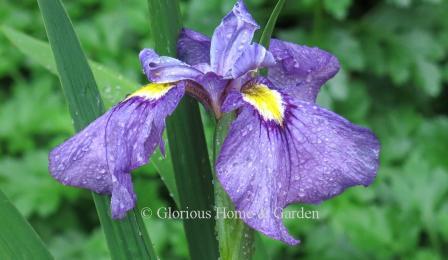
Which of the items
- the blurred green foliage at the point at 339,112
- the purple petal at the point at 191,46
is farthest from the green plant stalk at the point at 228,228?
the blurred green foliage at the point at 339,112

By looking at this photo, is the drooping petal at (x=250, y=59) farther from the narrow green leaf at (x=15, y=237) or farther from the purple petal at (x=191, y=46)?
the narrow green leaf at (x=15, y=237)

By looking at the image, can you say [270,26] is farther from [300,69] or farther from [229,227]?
[229,227]

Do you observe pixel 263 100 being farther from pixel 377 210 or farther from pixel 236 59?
pixel 377 210

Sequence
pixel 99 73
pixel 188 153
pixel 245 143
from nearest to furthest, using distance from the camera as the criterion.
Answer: pixel 245 143
pixel 188 153
pixel 99 73

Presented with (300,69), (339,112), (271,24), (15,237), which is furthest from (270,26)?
(339,112)

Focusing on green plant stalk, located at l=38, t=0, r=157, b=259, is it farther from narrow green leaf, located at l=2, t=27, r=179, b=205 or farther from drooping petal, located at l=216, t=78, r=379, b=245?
narrow green leaf, located at l=2, t=27, r=179, b=205
